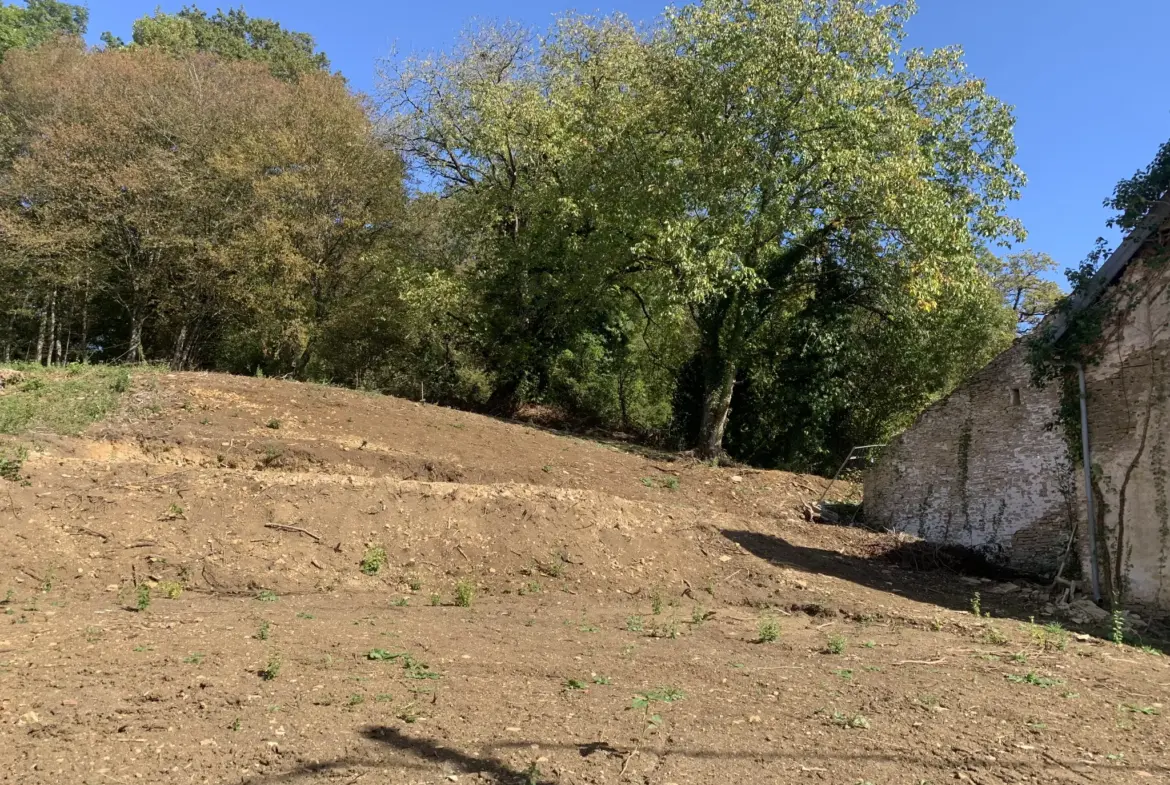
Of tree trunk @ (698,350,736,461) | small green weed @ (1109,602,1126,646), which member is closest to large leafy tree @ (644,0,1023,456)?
tree trunk @ (698,350,736,461)

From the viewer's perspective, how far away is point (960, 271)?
565 inches

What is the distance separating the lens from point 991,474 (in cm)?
1177

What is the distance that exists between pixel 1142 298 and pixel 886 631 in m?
5.04

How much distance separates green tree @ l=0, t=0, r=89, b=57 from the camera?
3108 centimetres

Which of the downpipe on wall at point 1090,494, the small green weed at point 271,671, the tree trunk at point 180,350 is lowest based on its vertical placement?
the small green weed at point 271,671

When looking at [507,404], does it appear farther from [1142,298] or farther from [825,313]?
[1142,298]

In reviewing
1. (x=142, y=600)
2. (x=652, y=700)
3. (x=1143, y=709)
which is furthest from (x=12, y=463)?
(x=1143, y=709)

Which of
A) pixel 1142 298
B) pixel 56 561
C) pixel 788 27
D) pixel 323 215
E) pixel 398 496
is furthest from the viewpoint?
pixel 323 215

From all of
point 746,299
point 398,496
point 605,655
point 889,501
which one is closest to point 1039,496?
point 889,501

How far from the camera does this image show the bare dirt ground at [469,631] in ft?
13.1

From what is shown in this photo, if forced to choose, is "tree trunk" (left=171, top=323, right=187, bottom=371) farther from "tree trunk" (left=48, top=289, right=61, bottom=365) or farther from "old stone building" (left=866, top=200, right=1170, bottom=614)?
"old stone building" (left=866, top=200, right=1170, bottom=614)

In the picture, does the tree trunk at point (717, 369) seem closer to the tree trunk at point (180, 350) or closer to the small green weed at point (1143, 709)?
the small green weed at point (1143, 709)

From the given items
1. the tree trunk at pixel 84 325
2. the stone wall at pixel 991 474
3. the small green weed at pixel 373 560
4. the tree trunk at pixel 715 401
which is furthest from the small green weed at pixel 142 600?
the tree trunk at pixel 84 325

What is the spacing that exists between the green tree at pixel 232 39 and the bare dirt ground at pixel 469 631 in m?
24.8
